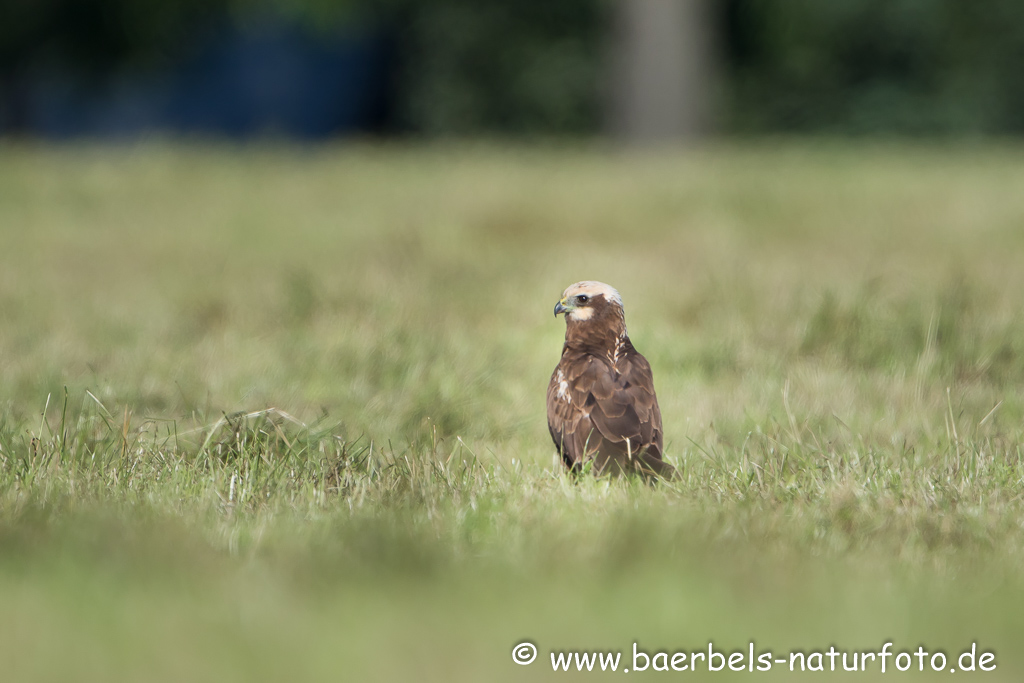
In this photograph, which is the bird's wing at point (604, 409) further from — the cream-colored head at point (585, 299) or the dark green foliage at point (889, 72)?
the dark green foliage at point (889, 72)

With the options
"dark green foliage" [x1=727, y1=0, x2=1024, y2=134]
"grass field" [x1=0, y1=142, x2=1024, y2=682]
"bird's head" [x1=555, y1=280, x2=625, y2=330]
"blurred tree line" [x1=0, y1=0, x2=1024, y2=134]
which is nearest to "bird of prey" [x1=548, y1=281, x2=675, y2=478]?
"bird's head" [x1=555, y1=280, x2=625, y2=330]

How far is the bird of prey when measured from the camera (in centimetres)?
290

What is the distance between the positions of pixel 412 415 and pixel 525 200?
4686 millimetres

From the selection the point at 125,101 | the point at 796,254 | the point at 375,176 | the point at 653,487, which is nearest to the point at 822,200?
the point at 796,254

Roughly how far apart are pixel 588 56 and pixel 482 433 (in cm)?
1892

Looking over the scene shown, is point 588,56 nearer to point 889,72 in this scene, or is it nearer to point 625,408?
point 889,72

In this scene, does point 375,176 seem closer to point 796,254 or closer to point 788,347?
point 796,254

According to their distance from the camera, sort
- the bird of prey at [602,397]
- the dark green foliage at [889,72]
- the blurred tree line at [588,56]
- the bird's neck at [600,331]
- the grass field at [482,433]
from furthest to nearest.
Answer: the dark green foliage at [889,72], the blurred tree line at [588,56], the bird's neck at [600,331], the bird of prey at [602,397], the grass field at [482,433]

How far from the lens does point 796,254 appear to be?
22.3ft

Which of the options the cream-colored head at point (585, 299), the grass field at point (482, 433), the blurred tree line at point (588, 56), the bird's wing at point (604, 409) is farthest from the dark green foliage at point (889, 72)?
the bird's wing at point (604, 409)

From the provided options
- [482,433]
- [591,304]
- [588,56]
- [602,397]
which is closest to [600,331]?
[591,304]

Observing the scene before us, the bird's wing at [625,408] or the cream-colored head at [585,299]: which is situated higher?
the cream-colored head at [585,299]

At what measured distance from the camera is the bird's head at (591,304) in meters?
3.11

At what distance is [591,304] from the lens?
313 centimetres
